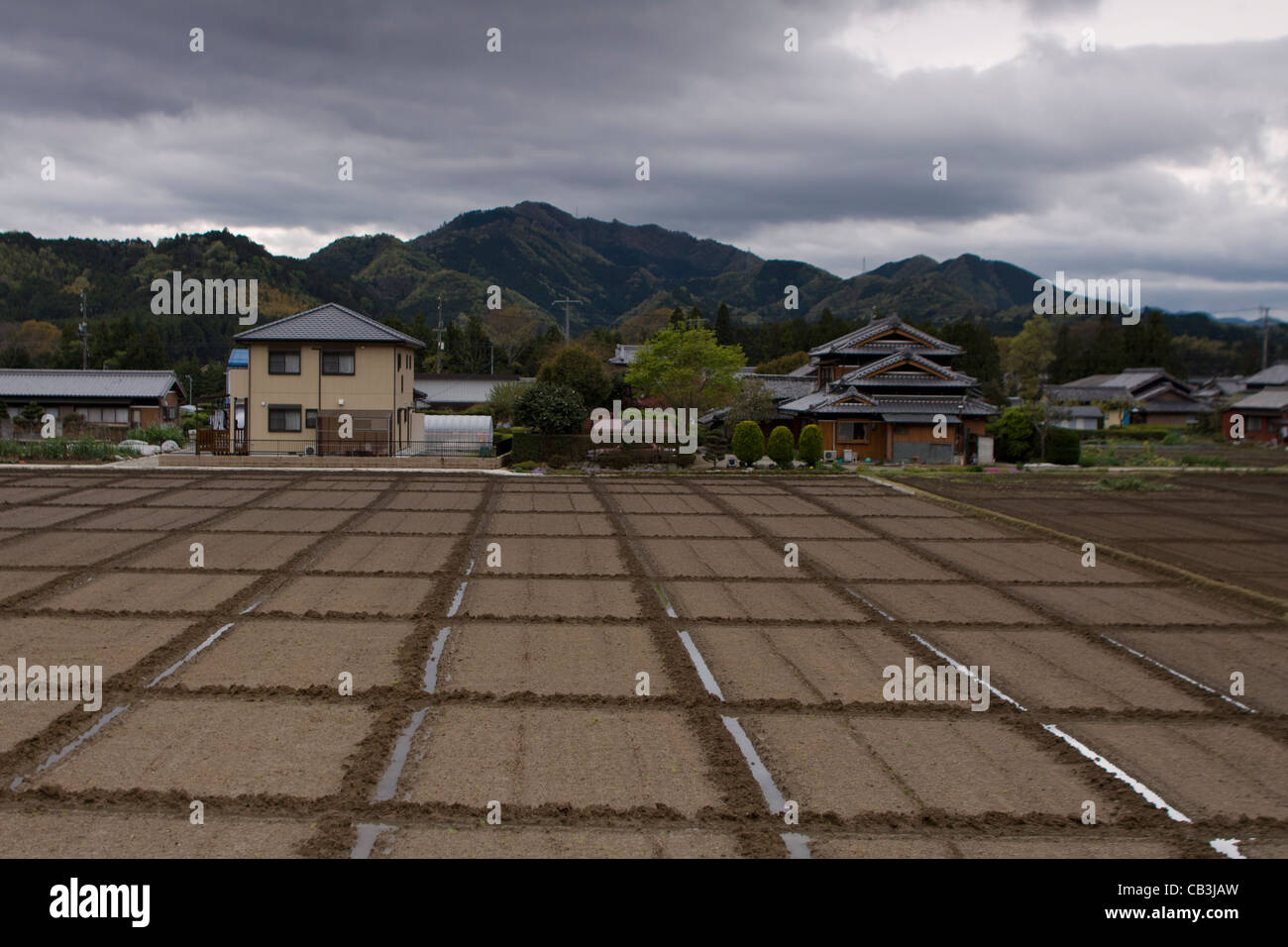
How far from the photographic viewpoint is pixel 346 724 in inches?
406

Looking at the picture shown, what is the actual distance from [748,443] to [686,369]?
8695mm

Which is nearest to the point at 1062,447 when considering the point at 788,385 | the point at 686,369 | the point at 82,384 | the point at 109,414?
the point at 686,369

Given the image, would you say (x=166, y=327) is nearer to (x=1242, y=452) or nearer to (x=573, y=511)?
(x=573, y=511)

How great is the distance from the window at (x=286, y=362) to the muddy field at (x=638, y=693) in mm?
21406

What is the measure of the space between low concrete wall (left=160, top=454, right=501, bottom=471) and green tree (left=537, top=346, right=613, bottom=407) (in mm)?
11049

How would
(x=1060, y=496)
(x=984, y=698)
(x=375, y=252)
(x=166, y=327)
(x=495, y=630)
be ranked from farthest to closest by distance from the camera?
(x=375, y=252) < (x=166, y=327) < (x=1060, y=496) < (x=495, y=630) < (x=984, y=698)

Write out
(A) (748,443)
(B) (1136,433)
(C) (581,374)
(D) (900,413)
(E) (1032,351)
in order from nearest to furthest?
1. (A) (748,443)
2. (D) (900,413)
3. (C) (581,374)
4. (B) (1136,433)
5. (E) (1032,351)

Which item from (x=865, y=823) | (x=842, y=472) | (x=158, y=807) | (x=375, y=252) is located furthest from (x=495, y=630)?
(x=375, y=252)

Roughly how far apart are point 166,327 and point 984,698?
119m

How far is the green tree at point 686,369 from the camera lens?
5106 cm

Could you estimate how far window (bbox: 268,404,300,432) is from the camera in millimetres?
44906

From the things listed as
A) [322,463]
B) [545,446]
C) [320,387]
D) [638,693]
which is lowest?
[638,693]

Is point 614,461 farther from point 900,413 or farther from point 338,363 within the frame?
point 900,413

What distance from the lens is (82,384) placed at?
59844mm
